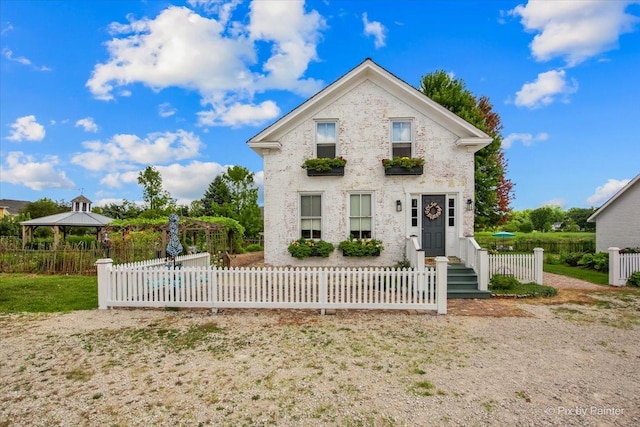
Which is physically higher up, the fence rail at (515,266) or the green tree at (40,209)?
the green tree at (40,209)

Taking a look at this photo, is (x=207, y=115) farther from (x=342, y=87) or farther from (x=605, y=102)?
(x=605, y=102)

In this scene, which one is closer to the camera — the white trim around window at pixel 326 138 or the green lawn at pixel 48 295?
the green lawn at pixel 48 295

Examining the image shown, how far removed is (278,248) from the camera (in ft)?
41.5

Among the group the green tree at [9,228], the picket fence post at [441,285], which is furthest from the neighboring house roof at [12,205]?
the picket fence post at [441,285]

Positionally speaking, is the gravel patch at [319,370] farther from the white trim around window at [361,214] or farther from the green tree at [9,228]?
the green tree at [9,228]

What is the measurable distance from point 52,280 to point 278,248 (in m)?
8.41

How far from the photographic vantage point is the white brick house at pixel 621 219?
16422 millimetres

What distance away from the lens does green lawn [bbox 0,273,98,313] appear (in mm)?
8438

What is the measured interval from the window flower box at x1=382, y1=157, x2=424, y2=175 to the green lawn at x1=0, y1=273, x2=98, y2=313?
9934mm

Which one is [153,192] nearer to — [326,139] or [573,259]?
[326,139]

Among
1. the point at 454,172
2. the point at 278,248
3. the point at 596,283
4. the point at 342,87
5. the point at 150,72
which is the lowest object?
the point at 596,283

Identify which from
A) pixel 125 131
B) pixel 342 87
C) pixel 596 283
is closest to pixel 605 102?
pixel 596 283

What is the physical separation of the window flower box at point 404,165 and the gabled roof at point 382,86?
166 centimetres

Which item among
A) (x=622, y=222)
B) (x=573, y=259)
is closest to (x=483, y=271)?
(x=573, y=259)
